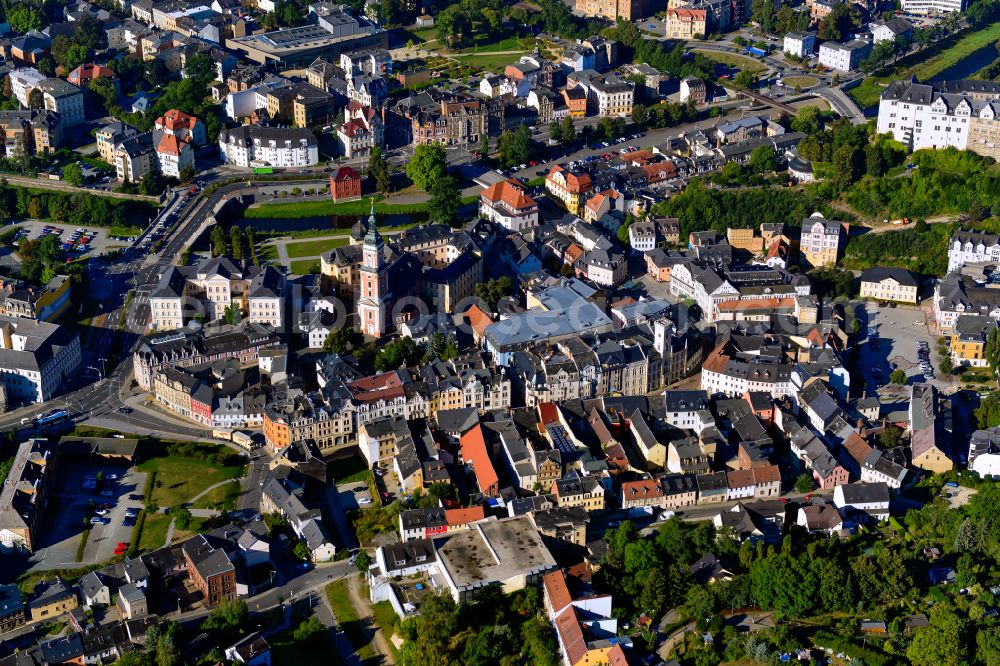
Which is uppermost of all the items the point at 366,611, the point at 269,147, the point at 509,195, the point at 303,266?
the point at 269,147

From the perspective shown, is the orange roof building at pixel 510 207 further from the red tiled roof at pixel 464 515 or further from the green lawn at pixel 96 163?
the red tiled roof at pixel 464 515

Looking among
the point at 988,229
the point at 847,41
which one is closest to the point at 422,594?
the point at 988,229

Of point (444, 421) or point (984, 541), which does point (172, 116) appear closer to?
point (444, 421)

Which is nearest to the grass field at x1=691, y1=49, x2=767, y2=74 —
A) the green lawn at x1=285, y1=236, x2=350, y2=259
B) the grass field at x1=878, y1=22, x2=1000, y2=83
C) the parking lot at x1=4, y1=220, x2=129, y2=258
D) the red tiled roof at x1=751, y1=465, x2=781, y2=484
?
the grass field at x1=878, y1=22, x2=1000, y2=83

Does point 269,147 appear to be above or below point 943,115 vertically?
below

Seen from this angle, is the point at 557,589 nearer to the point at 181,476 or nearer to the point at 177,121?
the point at 181,476

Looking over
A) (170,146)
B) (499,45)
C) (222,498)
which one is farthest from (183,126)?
(222,498)
